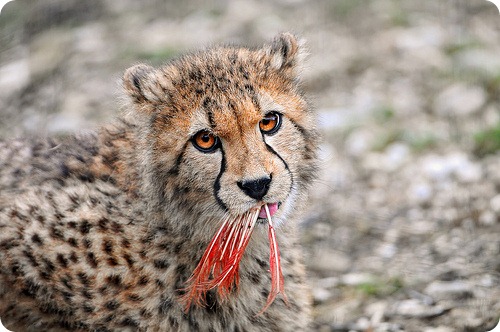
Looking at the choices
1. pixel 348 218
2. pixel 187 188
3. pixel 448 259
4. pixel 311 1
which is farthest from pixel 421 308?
pixel 311 1

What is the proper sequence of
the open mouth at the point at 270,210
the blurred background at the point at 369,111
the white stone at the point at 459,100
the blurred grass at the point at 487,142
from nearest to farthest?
the open mouth at the point at 270,210 < the blurred background at the point at 369,111 < the blurred grass at the point at 487,142 < the white stone at the point at 459,100

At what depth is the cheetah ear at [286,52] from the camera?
11.1ft

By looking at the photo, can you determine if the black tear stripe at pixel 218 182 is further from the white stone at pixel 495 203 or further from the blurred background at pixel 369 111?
the white stone at pixel 495 203

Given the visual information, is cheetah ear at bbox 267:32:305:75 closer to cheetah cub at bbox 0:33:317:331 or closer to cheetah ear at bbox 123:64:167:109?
cheetah cub at bbox 0:33:317:331

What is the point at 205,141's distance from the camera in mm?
3123

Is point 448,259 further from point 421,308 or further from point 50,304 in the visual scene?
point 50,304

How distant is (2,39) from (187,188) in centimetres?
139

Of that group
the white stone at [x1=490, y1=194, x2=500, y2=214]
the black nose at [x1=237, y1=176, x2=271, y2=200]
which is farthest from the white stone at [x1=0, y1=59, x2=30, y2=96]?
the white stone at [x1=490, y1=194, x2=500, y2=214]

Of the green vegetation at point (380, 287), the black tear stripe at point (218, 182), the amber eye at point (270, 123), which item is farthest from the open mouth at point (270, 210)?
the green vegetation at point (380, 287)

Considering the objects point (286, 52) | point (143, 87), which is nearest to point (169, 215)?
point (143, 87)

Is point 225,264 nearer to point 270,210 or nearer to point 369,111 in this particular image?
point 270,210

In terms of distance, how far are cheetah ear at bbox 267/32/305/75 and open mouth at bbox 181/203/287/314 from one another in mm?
647

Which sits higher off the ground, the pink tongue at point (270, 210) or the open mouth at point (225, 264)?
the pink tongue at point (270, 210)

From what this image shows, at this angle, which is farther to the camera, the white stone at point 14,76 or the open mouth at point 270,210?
the white stone at point 14,76
